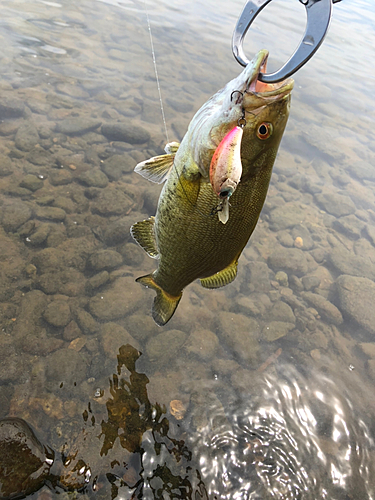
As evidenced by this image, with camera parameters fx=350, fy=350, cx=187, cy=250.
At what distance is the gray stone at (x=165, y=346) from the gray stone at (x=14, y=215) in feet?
8.33

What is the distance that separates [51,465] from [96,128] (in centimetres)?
609

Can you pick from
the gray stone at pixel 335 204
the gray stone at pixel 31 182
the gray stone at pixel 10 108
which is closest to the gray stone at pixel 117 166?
the gray stone at pixel 31 182

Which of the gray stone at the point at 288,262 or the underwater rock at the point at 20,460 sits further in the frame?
the gray stone at the point at 288,262

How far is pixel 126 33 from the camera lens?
449 inches

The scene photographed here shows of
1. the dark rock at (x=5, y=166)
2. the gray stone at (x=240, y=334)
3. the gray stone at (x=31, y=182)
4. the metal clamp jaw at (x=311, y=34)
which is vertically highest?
the metal clamp jaw at (x=311, y=34)

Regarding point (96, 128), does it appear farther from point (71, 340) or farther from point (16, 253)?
point (71, 340)

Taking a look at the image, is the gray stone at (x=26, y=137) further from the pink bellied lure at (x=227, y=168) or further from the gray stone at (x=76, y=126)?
the pink bellied lure at (x=227, y=168)

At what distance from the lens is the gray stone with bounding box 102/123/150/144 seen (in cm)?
702

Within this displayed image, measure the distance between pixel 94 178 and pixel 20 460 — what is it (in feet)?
14.0

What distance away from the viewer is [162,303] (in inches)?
112

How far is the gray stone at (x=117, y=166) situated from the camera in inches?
247

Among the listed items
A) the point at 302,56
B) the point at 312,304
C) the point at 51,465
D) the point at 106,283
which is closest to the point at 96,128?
the point at 106,283

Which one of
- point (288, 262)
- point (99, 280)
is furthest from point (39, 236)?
point (288, 262)

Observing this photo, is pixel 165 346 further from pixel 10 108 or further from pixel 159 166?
pixel 10 108
